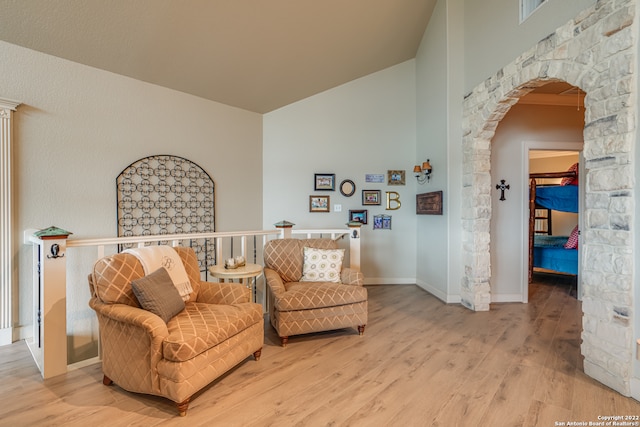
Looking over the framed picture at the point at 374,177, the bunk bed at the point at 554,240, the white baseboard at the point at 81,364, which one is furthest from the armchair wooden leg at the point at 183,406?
the bunk bed at the point at 554,240

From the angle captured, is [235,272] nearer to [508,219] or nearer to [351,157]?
[351,157]

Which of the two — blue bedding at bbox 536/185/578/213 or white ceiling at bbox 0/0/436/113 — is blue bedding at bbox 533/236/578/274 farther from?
white ceiling at bbox 0/0/436/113

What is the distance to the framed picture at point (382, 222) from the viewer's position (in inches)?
208

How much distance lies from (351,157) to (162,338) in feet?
13.4

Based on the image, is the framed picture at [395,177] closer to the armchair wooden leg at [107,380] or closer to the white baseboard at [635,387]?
the white baseboard at [635,387]

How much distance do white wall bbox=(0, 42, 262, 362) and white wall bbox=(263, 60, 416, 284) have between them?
1339 mm

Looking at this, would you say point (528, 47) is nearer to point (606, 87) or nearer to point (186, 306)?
point (606, 87)

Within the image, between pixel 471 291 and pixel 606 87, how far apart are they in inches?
97.9

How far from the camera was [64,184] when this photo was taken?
3.32 m

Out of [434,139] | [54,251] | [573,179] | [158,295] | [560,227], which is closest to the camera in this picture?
[158,295]

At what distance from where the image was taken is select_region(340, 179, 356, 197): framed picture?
5277 millimetres

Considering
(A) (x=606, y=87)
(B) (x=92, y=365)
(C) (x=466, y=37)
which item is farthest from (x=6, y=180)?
(C) (x=466, y=37)

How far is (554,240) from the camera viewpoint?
587 centimetres

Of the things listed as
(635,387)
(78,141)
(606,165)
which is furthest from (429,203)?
(78,141)
